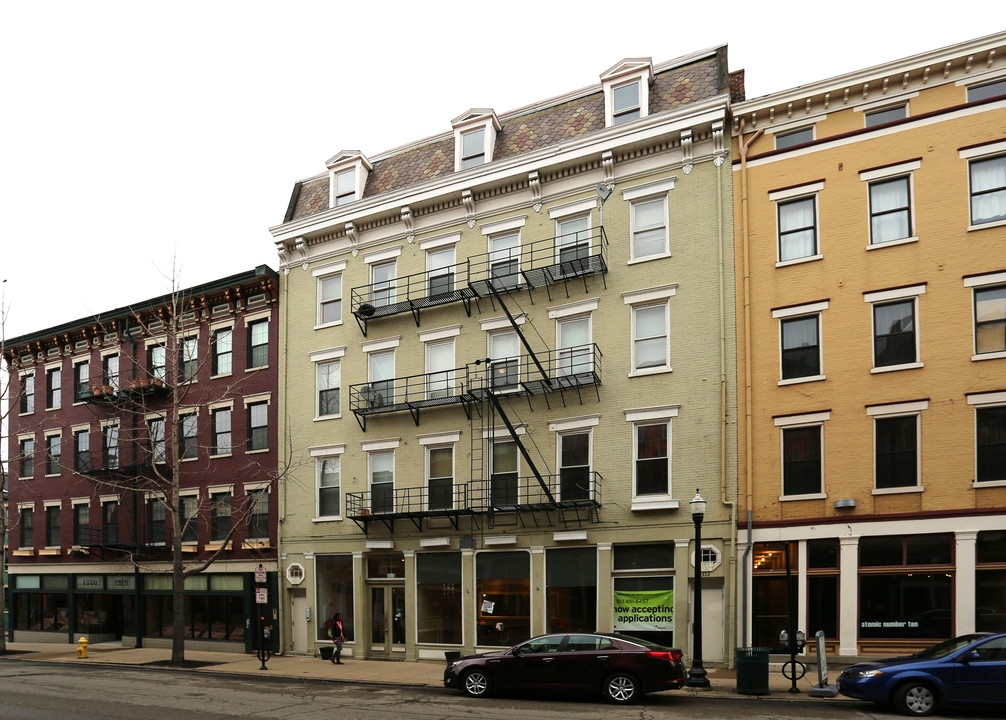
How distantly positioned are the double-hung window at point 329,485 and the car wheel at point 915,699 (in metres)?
18.9

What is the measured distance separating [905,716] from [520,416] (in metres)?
13.6

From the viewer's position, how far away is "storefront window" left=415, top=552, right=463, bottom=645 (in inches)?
1054

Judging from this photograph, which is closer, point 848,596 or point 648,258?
point 848,596

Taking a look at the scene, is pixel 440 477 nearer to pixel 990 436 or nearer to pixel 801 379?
pixel 801 379

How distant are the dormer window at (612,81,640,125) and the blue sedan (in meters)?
16.5

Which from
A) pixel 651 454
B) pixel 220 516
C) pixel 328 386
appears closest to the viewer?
pixel 651 454

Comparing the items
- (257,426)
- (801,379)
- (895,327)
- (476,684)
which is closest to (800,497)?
(801,379)

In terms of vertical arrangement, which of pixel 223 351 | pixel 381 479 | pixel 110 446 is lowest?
pixel 381 479

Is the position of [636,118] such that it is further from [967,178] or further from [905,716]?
[905,716]

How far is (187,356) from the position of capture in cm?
3462

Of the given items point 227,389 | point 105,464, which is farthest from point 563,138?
point 105,464

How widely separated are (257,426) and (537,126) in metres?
14.8

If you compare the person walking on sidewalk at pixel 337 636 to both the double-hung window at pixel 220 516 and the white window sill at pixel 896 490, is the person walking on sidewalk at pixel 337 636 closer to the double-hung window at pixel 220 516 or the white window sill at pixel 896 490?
the double-hung window at pixel 220 516

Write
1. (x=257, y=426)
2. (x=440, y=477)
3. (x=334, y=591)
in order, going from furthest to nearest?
(x=257, y=426)
(x=334, y=591)
(x=440, y=477)
